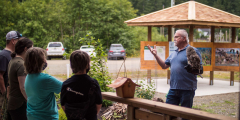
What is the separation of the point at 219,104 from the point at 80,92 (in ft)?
17.9

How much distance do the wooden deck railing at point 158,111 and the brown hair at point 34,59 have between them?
85cm

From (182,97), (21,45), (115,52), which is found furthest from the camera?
(115,52)

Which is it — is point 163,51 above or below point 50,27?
below

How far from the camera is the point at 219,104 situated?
6375mm

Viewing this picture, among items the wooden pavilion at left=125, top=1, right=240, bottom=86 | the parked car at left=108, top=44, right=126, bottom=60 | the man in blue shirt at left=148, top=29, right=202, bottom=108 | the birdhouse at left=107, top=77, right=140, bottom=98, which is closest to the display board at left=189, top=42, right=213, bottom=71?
the wooden pavilion at left=125, top=1, right=240, bottom=86

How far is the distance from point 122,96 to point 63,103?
70 centimetres

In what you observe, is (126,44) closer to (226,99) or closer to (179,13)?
(179,13)

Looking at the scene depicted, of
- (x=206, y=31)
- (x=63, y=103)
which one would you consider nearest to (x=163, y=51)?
(x=63, y=103)

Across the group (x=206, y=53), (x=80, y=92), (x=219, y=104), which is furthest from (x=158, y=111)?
(x=206, y=53)

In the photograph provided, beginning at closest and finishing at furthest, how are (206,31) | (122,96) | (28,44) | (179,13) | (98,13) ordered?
(122,96) → (28,44) → (179,13) → (98,13) → (206,31)

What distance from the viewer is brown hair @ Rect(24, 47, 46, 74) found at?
2.21 m

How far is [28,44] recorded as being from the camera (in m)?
2.68

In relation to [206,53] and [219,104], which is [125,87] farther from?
[206,53]

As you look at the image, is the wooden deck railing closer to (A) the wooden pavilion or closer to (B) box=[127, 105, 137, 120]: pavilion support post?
(B) box=[127, 105, 137, 120]: pavilion support post
